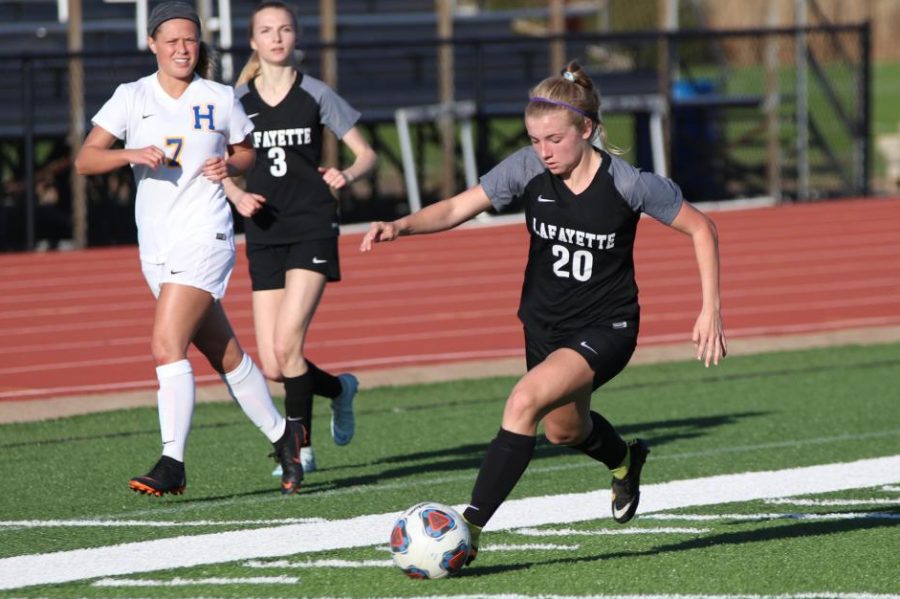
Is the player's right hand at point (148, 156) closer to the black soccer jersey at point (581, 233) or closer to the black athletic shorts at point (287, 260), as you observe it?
the black athletic shorts at point (287, 260)

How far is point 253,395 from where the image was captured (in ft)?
24.5

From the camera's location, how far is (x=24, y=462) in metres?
8.74

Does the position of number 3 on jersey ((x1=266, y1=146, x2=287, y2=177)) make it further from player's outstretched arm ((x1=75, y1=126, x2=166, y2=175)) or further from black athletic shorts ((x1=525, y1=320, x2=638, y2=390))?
black athletic shorts ((x1=525, y1=320, x2=638, y2=390))

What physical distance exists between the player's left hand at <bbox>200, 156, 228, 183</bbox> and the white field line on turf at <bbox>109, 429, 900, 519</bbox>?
1.43 metres

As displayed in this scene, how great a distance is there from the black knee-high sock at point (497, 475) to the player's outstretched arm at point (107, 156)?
203 centimetres

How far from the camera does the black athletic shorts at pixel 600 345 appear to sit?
19.5ft

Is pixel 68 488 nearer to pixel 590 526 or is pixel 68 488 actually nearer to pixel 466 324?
pixel 590 526

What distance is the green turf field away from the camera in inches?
223

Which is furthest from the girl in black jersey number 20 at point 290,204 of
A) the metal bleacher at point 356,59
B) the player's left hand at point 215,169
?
the metal bleacher at point 356,59

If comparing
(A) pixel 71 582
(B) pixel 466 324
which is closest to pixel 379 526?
(A) pixel 71 582

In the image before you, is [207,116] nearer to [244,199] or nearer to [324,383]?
[244,199]

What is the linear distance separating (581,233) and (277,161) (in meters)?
2.44

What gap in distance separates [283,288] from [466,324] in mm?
6622

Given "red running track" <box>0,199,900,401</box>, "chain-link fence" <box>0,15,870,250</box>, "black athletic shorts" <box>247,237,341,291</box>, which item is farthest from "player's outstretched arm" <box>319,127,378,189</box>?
"chain-link fence" <box>0,15,870,250</box>
